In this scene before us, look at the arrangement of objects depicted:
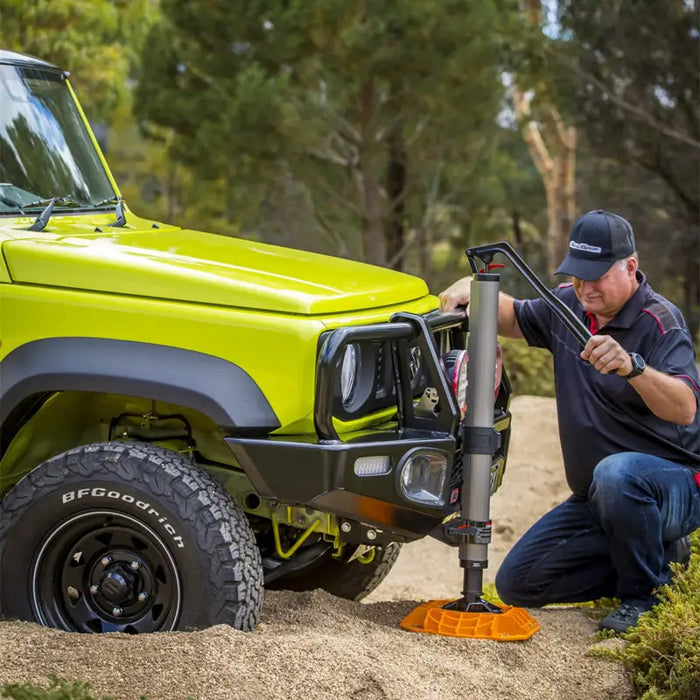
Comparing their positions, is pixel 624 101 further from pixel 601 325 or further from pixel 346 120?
pixel 601 325

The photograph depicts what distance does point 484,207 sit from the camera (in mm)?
21203

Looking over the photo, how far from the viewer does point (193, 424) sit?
13.3 feet

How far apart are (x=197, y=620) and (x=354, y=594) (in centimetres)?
132

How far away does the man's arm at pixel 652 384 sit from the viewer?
4.09 m

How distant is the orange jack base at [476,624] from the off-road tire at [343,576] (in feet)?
2.36

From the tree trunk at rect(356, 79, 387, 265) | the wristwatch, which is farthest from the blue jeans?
the tree trunk at rect(356, 79, 387, 265)

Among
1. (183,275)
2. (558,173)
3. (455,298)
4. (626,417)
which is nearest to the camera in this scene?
(183,275)

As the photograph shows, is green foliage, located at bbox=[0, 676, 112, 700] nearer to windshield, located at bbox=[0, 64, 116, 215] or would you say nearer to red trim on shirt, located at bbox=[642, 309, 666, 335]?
windshield, located at bbox=[0, 64, 116, 215]

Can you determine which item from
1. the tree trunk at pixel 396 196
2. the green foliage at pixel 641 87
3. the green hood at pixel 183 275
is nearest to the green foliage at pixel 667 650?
the green hood at pixel 183 275

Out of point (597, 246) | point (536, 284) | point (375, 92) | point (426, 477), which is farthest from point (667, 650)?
point (375, 92)

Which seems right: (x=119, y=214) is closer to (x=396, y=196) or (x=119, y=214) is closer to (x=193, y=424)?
(x=193, y=424)

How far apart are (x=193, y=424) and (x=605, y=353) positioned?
4.67ft

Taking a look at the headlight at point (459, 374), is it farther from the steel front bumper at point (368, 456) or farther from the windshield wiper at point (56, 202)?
the windshield wiper at point (56, 202)

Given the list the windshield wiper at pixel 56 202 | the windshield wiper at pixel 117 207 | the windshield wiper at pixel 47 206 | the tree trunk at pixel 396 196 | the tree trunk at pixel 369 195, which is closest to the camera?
the windshield wiper at pixel 47 206
